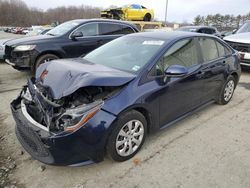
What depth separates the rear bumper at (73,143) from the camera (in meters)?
2.37

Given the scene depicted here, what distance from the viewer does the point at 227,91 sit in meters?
4.74

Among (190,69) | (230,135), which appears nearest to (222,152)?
(230,135)

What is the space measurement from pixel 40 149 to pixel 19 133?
60 cm

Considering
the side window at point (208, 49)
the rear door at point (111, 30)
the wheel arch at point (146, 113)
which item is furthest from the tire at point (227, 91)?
the rear door at point (111, 30)

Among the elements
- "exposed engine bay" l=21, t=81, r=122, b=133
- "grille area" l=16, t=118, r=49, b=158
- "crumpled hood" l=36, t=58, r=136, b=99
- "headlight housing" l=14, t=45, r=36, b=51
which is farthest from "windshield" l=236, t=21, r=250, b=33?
"grille area" l=16, t=118, r=49, b=158

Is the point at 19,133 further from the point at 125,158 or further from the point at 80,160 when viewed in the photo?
the point at 125,158

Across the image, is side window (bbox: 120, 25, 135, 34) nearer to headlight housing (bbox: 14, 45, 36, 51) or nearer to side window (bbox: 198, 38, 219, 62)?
headlight housing (bbox: 14, 45, 36, 51)

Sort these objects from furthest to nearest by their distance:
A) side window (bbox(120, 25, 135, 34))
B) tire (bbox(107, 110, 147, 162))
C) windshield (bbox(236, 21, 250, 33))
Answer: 1. windshield (bbox(236, 21, 250, 33))
2. side window (bbox(120, 25, 135, 34))
3. tire (bbox(107, 110, 147, 162))

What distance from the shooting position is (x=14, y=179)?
261 cm

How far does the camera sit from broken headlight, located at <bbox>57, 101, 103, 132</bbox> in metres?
2.38

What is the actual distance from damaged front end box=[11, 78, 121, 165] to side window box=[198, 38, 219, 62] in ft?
6.56

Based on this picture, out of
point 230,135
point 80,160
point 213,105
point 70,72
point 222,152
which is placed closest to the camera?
point 80,160

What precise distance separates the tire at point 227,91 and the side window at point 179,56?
119 cm

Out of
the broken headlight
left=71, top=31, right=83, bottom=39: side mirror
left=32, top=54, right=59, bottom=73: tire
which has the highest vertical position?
left=71, top=31, right=83, bottom=39: side mirror
